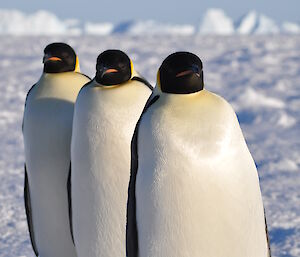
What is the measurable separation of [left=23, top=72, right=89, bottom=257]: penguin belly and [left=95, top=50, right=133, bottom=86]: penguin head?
0.37 meters

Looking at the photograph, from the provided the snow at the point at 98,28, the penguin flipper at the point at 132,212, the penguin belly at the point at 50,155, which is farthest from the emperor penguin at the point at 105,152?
the snow at the point at 98,28

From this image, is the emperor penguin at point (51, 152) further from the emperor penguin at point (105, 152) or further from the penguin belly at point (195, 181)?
the penguin belly at point (195, 181)

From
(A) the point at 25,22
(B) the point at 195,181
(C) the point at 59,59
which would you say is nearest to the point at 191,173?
(B) the point at 195,181

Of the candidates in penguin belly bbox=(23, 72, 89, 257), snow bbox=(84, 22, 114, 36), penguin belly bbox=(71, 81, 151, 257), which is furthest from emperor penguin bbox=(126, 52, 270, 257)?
snow bbox=(84, 22, 114, 36)

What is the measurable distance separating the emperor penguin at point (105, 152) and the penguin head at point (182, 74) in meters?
0.50

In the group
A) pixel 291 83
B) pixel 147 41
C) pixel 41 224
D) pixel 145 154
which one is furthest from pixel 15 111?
pixel 147 41

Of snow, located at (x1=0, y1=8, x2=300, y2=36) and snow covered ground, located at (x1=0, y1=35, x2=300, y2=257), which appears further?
snow, located at (x1=0, y1=8, x2=300, y2=36)

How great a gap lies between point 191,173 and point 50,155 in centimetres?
103

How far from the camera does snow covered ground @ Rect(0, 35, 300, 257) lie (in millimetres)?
4715

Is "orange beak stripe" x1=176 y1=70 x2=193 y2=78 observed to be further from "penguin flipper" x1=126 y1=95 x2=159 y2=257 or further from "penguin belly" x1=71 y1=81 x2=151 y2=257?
"penguin belly" x1=71 y1=81 x2=151 y2=257

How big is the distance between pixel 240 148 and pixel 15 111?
7.43m

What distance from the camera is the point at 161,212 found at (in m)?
A: 2.39

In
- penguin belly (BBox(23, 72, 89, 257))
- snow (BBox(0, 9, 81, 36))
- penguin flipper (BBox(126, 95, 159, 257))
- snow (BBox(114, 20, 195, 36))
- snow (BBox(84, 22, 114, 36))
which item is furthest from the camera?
snow (BBox(84, 22, 114, 36))

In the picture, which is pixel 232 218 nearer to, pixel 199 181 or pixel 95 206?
pixel 199 181
